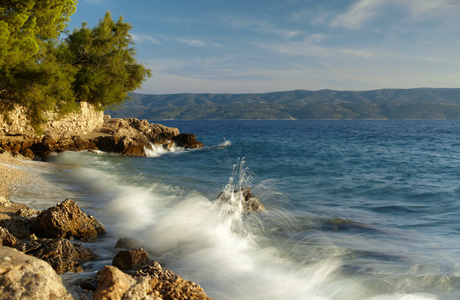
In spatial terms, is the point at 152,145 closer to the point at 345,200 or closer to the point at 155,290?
the point at 345,200

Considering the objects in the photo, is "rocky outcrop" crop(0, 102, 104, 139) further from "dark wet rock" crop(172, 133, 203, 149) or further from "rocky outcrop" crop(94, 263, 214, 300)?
"rocky outcrop" crop(94, 263, 214, 300)

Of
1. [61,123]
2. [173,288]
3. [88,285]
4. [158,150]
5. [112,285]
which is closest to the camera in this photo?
[112,285]

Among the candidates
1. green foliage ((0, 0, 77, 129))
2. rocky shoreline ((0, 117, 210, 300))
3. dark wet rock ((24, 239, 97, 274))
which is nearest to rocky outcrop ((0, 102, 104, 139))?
green foliage ((0, 0, 77, 129))

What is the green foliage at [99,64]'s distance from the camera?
2958 centimetres

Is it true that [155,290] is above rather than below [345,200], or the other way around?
above

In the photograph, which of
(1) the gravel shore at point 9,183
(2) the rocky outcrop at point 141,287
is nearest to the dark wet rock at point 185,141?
(1) the gravel shore at point 9,183

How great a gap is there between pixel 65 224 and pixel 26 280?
436 centimetres

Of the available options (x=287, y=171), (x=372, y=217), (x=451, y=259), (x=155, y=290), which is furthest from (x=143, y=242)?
(x=287, y=171)

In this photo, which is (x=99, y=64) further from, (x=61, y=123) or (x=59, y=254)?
(x=59, y=254)

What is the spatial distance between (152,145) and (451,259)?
96.9 feet

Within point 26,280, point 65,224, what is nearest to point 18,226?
point 65,224

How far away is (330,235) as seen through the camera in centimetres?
1021

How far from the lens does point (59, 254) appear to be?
593 centimetres

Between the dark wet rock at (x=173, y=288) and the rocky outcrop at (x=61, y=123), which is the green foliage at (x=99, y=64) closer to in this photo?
the rocky outcrop at (x=61, y=123)
